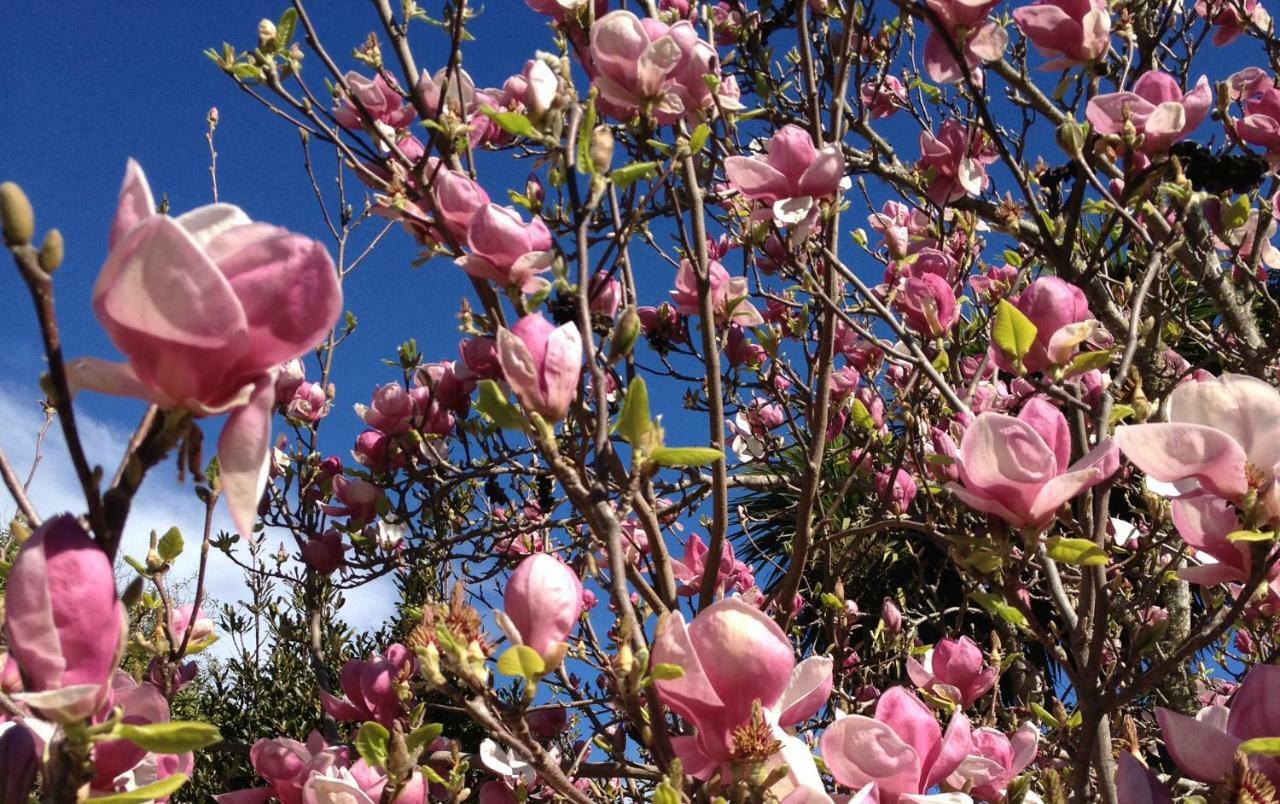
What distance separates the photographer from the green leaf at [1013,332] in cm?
143

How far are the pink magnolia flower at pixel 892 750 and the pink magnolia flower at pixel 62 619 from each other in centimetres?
73

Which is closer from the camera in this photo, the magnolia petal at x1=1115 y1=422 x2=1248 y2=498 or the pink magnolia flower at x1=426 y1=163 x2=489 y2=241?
the magnolia petal at x1=1115 y1=422 x2=1248 y2=498

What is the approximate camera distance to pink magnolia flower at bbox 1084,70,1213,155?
179 cm

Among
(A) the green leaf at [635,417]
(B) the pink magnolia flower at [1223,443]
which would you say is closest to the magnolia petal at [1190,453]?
(B) the pink magnolia flower at [1223,443]

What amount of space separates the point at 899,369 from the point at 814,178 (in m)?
1.55

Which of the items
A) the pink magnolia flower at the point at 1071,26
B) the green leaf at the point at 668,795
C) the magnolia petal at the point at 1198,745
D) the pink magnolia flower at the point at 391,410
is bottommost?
the green leaf at the point at 668,795

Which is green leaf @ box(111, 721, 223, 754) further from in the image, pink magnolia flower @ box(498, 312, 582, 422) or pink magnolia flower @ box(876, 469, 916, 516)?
pink magnolia flower @ box(876, 469, 916, 516)

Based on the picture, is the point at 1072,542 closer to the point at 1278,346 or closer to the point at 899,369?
the point at 1278,346

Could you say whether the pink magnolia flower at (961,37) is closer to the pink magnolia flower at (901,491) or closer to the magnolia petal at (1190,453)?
the pink magnolia flower at (901,491)

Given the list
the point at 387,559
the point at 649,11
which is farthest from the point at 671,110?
the point at 387,559

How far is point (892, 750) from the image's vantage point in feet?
3.36

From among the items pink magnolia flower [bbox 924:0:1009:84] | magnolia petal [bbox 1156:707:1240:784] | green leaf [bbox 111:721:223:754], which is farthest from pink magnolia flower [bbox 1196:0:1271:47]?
green leaf [bbox 111:721:223:754]

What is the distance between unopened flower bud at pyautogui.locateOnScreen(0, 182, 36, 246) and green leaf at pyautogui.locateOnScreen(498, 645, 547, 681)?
538 millimetres

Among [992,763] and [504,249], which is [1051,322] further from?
[504,249]
